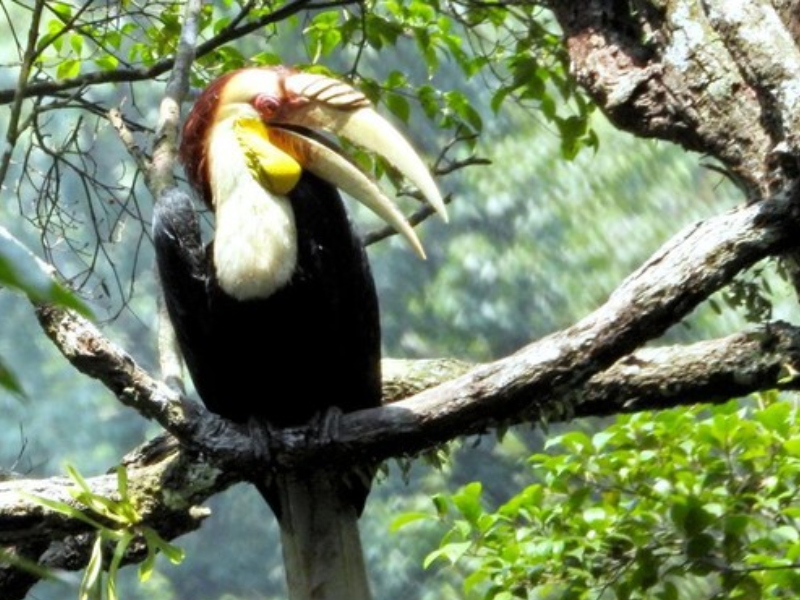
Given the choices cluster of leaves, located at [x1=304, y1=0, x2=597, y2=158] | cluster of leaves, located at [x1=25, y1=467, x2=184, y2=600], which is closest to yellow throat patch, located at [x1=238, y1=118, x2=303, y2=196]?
cluster of leaves, located at [x1=25, y1=467, x2=184, y2=600]

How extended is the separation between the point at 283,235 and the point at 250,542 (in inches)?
114

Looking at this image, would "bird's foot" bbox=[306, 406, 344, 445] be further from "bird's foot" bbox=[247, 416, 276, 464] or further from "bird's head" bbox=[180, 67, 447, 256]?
"bird's head" bbox=[180, 67, 447, 256]

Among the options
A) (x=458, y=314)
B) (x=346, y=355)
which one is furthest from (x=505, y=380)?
(x=458, y=314)

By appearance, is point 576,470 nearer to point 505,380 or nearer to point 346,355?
point 346,355

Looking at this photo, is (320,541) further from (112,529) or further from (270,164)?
(270,164)

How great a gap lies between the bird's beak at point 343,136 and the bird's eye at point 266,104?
11mm

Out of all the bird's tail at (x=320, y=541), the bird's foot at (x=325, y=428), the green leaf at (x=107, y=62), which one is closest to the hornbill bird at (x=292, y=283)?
the bird's tail at (x=320, y=541)

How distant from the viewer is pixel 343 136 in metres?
2.35

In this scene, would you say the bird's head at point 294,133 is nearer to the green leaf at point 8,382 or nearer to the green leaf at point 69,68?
the green leaf at point 69,68

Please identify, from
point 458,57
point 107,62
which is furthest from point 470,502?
point 107,62

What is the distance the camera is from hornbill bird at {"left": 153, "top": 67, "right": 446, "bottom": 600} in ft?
7.25

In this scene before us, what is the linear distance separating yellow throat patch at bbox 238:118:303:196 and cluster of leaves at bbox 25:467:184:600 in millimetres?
574

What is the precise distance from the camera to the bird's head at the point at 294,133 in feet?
7.43

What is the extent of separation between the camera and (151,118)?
496 centimetres
